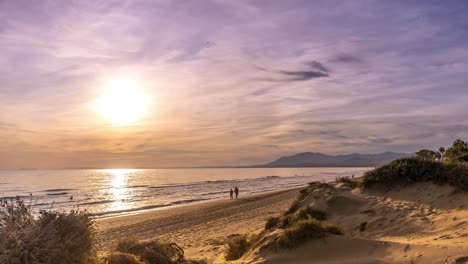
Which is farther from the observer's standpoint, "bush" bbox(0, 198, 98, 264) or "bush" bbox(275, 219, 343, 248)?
"bush" bbox(275, 219, 343, 248)

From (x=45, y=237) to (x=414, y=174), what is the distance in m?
11.9

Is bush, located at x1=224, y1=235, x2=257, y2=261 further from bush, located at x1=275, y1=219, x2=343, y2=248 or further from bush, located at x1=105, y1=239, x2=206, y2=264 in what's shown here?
bush, located at x1=105, y1=239, x2=206, y2=264

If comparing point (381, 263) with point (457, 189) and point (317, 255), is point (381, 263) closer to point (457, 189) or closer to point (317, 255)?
point (317, 255)

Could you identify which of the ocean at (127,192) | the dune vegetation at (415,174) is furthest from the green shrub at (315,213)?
the ocean at (127,192)

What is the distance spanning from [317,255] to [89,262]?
4.48 meters

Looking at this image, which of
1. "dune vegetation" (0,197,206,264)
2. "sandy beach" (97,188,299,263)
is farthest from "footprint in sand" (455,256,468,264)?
"sandy beach" (97,188,299,263)

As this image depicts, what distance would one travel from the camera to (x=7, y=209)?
497cm

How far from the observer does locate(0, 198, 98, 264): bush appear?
4.56 metres

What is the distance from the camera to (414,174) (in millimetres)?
13289

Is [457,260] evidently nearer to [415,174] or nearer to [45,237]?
[45,237]

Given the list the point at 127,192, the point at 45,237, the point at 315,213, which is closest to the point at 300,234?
the point at 315,213

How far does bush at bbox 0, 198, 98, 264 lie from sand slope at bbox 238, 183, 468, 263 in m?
4.00

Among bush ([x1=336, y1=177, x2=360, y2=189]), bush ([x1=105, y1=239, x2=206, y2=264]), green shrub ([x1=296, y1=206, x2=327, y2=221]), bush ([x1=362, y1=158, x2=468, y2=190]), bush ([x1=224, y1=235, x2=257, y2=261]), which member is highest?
bush ([x1=362, y1=158, x2=468, y2=190])

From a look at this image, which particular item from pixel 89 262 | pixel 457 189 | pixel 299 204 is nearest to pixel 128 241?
pixel 89 262
